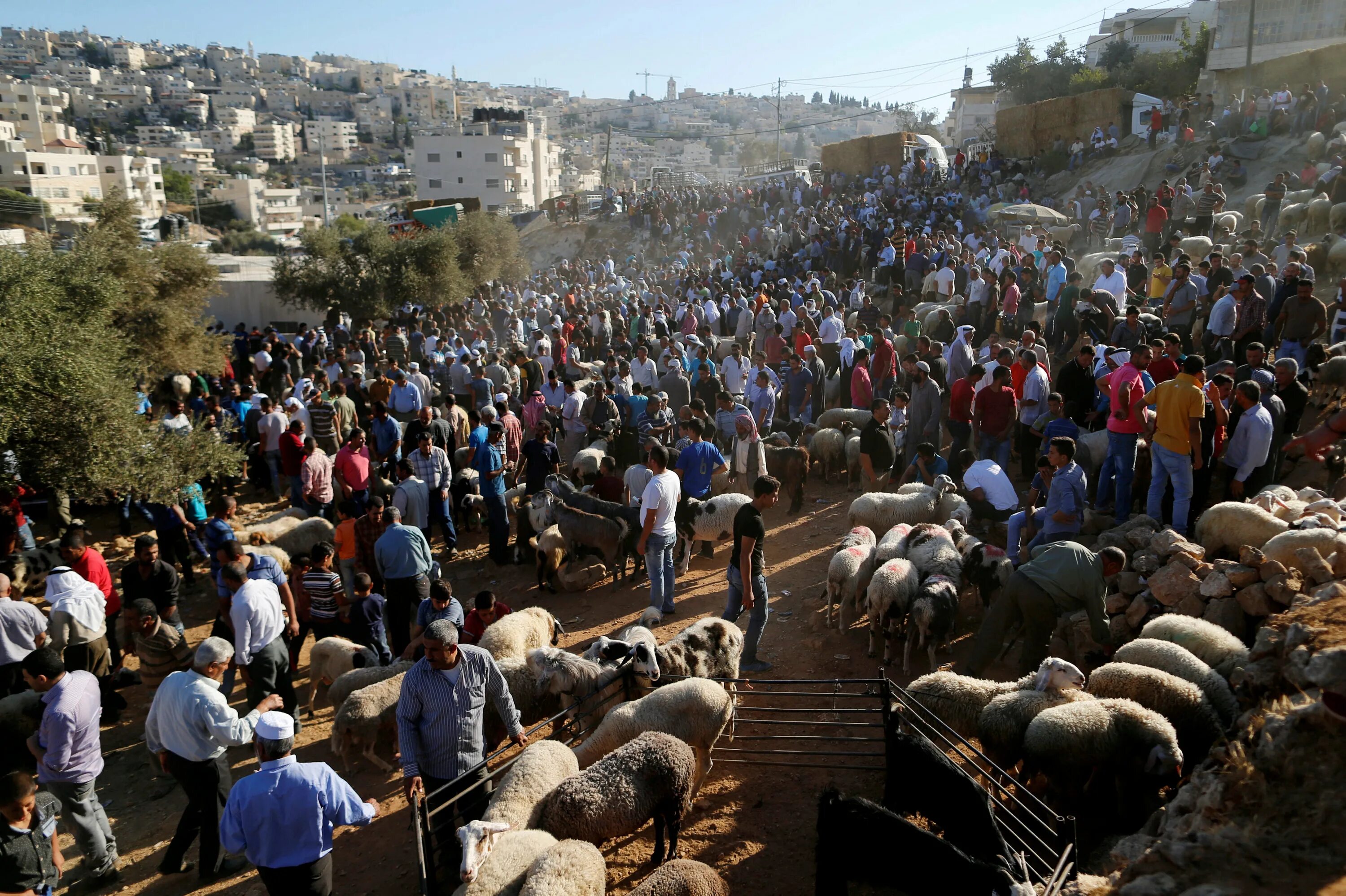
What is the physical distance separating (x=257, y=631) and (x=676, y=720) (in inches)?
137

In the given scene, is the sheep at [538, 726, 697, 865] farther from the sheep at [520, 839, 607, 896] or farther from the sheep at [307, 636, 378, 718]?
the sheep at [307, 636, 378, 718]

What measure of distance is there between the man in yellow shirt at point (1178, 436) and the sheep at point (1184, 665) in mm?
2288

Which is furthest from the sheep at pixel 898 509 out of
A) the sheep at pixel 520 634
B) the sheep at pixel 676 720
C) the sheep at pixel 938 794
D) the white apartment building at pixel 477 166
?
the white apartment building at pixel 477 166

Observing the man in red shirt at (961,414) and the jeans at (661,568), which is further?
the man in red shirt at (961,414)

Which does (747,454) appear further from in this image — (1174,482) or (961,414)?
(1174,482)

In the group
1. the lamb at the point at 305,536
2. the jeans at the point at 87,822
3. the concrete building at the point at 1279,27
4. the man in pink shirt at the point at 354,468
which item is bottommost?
the jeans at the point at 87,822

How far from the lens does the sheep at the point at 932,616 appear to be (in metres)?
7.63

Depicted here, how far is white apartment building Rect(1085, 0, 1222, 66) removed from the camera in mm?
62281

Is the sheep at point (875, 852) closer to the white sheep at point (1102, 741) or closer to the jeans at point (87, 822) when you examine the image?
the white sheep at point (1102, 741)

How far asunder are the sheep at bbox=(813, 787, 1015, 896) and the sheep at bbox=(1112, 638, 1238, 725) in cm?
257

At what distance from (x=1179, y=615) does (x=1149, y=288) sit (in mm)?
10106

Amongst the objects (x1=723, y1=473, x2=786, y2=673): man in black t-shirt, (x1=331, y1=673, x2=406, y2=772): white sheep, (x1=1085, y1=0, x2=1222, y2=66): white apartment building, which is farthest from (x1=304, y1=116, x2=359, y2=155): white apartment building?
(x1=723, y1=473, x2=786, y2=673): man in black t-shirt

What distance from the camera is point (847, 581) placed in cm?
850

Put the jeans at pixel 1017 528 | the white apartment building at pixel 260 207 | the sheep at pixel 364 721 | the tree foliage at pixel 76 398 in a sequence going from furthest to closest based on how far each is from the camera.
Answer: the white apartment building at pixel 260 207, the tree foliage at pixel 76 398, the jeans at pixel 1017 528, the sheep at pixel 364 721
